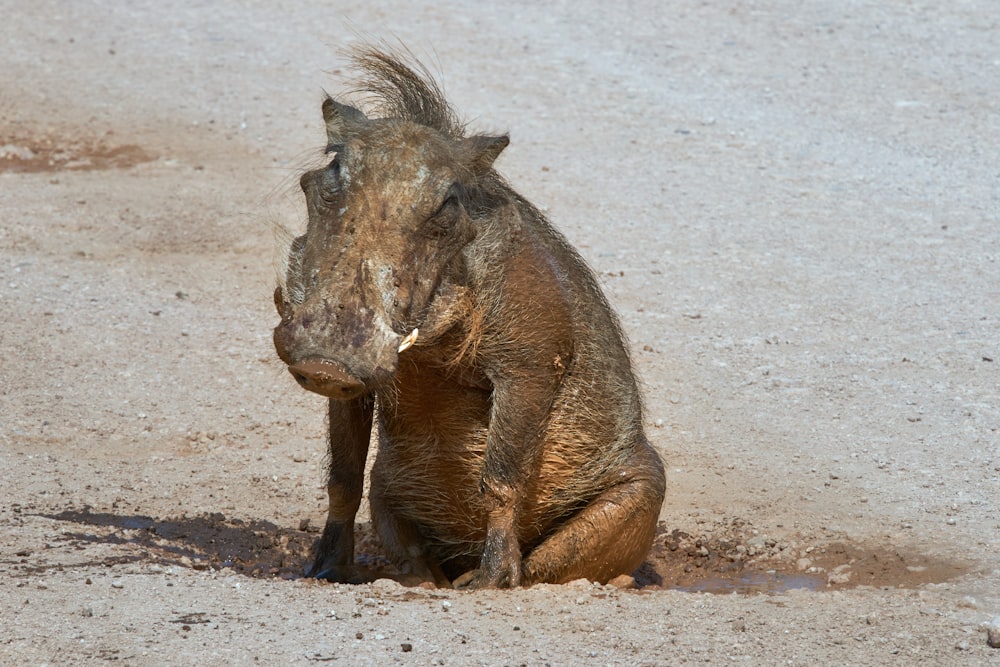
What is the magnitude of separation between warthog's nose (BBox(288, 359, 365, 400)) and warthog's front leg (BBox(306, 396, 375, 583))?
1428 millimetres

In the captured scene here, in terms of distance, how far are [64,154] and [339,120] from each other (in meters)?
8.45

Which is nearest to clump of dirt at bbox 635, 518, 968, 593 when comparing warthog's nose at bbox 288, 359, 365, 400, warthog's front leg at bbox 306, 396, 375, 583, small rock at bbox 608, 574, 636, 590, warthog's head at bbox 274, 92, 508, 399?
small rock at bbox 608, 574, 636, 590

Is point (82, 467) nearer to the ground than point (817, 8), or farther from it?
nearer to the ground

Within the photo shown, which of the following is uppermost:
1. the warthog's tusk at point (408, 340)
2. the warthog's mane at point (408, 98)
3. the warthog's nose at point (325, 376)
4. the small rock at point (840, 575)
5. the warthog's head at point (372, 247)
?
the warthog's mane at point (408, 98)

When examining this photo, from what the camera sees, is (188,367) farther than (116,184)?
No

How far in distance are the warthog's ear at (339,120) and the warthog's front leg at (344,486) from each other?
1234 millimetres

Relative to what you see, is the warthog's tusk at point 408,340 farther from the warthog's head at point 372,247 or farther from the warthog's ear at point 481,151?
the warthog's ear at point 481,151

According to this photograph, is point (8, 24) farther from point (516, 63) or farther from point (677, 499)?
point (677, 499)

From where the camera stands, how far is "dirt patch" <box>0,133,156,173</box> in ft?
45.0

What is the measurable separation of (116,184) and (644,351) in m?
5.53

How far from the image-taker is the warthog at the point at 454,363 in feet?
18.7

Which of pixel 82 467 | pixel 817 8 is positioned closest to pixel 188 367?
pixel 82 467

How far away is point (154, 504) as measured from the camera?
7.86 meters

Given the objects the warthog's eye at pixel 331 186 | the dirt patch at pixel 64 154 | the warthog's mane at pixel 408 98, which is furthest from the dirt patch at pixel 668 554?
the dirt patch at pixel 64 154
